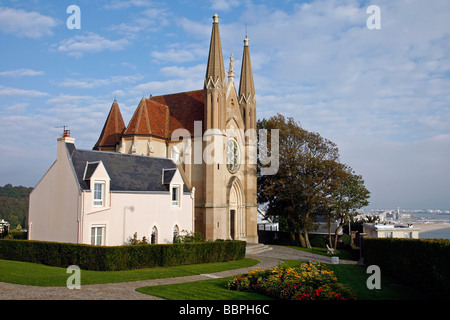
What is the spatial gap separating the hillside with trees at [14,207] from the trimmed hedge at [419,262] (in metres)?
70.9

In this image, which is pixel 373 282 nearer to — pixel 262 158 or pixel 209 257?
pixel 209 257

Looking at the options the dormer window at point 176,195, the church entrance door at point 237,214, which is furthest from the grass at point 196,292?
the church entrance door at point 237,214

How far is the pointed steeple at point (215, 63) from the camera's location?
40.9 m

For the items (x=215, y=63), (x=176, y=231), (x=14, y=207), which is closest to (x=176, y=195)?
(x=176, y=231)

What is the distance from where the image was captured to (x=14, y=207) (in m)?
85.5

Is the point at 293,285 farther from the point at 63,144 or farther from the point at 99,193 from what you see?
the point at 63,144

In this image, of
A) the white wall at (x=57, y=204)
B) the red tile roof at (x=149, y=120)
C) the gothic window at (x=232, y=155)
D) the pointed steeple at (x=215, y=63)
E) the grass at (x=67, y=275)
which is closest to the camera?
the grass at (x=67, y=275)

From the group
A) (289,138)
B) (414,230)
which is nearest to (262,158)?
(289,138)

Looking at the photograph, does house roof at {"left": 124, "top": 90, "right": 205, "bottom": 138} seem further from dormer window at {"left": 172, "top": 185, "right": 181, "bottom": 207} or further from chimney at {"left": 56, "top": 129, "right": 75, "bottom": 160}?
chimney at {"left": 56, "top": 129, "right": 75, "bottom": 160}

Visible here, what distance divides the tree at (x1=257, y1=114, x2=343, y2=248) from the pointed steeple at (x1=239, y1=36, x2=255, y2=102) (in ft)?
14.3

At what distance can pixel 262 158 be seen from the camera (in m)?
51.0

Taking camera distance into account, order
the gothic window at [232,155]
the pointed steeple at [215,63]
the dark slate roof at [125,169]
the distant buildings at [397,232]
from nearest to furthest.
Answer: the dark slate roof at [125,169], the distant buildings at [397,232], the pointed steeple at [215,63], the gothic window at [232,155]

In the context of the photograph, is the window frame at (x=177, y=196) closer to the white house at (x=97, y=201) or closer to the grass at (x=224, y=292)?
the white house at (x=97, y=201)
